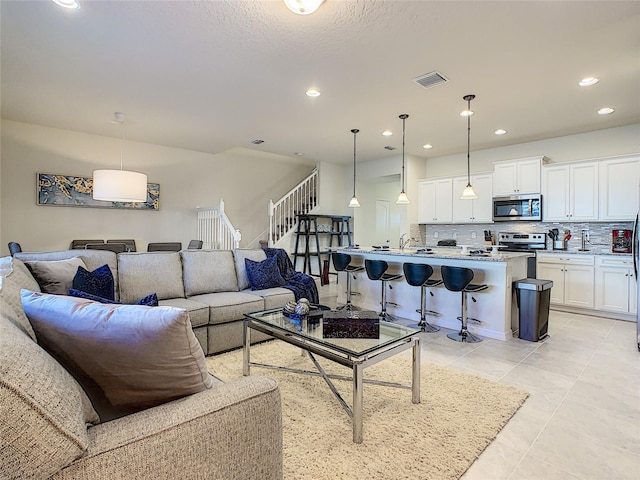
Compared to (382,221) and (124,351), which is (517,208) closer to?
(382,221)

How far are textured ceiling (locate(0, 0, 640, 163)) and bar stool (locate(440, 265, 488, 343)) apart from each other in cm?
198

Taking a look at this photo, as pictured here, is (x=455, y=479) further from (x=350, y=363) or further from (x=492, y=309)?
(x=492, y=309)

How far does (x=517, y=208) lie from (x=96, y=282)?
19.6 feet

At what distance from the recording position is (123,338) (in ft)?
3.40

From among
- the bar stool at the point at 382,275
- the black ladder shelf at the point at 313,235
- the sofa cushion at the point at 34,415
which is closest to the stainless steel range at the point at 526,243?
the bar stool at the point at 382,275

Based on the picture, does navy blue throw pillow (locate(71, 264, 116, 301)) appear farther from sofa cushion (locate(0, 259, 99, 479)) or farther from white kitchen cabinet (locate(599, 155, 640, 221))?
white kitchen cabinet (locate(599, 155, 640, 221))

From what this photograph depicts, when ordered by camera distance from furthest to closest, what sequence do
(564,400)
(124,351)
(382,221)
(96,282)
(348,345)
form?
(382,221) < (96,282) < (564,400) < (348,345) < (124,351)

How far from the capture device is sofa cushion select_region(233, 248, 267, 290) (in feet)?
12.9

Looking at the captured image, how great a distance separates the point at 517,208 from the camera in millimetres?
5758

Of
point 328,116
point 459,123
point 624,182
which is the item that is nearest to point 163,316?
point 328,116

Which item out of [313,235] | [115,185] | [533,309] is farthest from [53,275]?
[313,235]

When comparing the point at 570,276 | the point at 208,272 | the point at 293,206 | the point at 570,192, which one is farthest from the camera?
the point at 293,206

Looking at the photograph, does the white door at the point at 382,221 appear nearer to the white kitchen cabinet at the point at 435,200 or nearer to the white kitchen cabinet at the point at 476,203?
the white kitchen cabinet at the point at 435,200

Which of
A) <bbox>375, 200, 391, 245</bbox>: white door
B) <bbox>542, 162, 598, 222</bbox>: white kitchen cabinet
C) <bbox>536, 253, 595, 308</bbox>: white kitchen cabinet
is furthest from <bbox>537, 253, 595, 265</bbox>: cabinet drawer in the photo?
<bbox>375, 200, 391, 245</bbox>: white door
